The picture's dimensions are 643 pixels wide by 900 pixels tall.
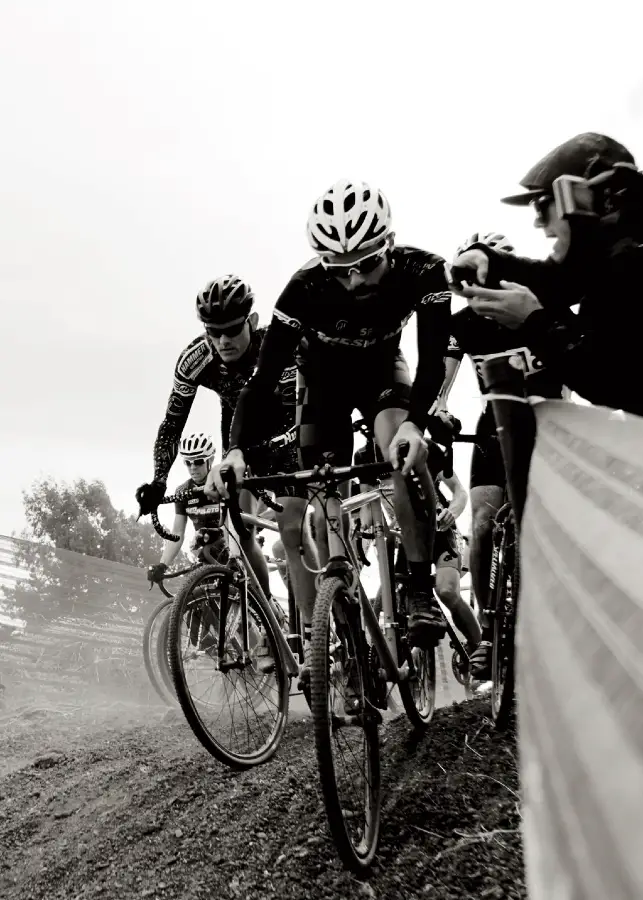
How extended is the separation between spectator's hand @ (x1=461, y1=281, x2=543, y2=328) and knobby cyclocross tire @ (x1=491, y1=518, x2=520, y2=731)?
2.17 meters

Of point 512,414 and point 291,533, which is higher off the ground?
point 512,414

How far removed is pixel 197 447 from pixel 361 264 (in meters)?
4.37

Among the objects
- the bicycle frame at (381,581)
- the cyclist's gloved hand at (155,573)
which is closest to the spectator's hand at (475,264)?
the bicycle frame at (381,581)

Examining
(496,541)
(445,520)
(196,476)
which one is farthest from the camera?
(196,476)

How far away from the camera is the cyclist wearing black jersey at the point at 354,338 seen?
4316 mm

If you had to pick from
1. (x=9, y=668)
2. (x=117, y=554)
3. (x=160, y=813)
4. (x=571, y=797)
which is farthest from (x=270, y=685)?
(x=117, y=554)

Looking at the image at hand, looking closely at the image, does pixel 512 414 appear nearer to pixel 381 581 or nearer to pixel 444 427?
pixel 444 427

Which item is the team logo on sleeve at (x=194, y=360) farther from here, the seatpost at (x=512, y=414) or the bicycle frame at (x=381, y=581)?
the seatpost at (x=512, y=414)

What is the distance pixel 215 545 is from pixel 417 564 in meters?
4.25

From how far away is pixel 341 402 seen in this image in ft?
15.2

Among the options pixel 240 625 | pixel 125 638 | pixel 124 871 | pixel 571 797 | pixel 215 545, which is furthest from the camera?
pixel 125 638

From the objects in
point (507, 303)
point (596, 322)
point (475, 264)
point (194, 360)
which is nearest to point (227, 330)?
point (194, 360)

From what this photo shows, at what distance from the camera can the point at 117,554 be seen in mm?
44500

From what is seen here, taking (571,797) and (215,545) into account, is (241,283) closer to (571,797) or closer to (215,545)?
(215,545)
